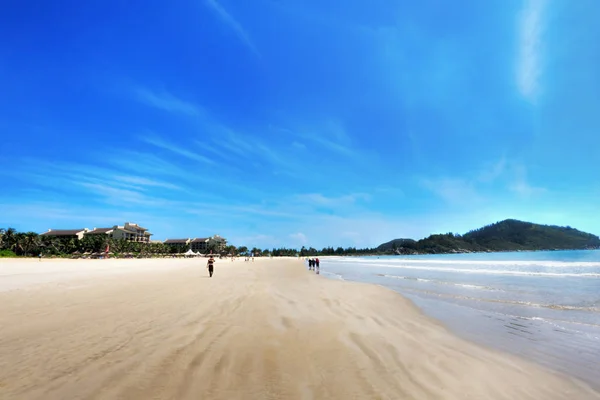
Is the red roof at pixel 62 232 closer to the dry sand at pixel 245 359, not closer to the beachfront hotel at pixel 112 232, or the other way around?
the beachfront hotel at pixel 112 232

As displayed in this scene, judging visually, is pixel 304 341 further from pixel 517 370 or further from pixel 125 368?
pixel 517 370

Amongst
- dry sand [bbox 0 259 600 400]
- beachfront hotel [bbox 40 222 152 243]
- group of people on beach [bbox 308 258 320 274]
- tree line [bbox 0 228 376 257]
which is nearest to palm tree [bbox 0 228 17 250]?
tree line [bbox 0 228 376 257]

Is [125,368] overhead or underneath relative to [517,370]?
overhead

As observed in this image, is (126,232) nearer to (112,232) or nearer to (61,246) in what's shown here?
(112,232)

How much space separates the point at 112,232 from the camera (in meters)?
140

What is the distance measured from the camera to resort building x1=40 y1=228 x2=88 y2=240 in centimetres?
12481

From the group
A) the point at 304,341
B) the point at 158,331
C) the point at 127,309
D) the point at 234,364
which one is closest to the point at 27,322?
the point at 127,309

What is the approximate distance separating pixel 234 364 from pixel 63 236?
6206 inches

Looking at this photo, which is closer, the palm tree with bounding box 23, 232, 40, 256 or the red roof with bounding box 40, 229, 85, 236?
the palm tree with bounding box 23, 232, 40, 256

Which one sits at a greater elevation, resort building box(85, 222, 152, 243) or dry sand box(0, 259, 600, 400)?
resort building box(85, 222, 152, 243)

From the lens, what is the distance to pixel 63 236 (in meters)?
125

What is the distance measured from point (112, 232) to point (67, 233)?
17491 mm

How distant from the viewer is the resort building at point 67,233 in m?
125

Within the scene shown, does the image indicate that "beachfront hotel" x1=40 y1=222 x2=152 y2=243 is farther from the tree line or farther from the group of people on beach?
the group of people on beach
